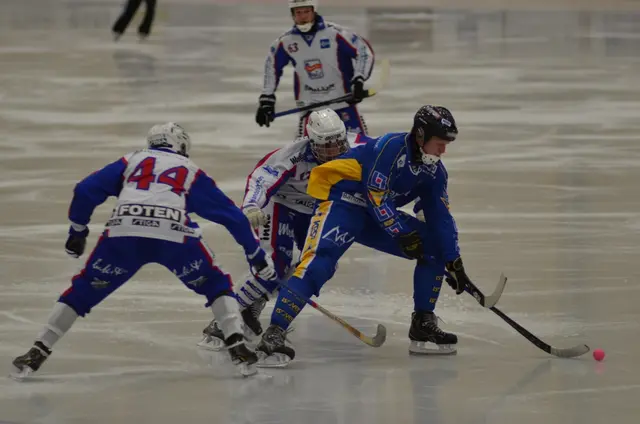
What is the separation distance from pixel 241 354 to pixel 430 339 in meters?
1.03

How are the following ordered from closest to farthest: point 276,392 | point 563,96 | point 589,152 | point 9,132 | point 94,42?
point 276,392 → point 589,152 → point 9,132 → point 563,96 → point 94,42

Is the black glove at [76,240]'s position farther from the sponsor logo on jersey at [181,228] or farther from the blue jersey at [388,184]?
the blue jersey at [388,184]

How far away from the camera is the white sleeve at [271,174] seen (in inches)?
297

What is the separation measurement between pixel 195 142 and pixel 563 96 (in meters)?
4.68

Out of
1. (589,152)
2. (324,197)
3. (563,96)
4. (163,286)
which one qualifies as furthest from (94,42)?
(324,197)

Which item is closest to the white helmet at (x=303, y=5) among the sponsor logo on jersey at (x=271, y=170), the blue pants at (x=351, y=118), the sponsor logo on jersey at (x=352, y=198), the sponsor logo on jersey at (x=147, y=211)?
the blue pants at (x=351, y=118)

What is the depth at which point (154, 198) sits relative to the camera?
6.67 m

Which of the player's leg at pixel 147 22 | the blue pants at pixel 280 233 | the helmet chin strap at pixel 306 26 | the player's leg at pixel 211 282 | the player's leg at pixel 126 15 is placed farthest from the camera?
the player's leg at pixel 147 22

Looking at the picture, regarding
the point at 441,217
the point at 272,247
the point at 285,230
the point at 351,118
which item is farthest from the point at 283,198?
the point at 351,118

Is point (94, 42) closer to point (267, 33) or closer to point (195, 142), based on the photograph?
point (267, 33)

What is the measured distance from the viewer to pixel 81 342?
24.8 ft

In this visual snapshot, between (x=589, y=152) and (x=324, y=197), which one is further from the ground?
(x=324, y=197)

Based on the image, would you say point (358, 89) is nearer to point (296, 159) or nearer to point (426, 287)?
point (296, 159)

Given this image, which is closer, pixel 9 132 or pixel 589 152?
pixel 589 152
